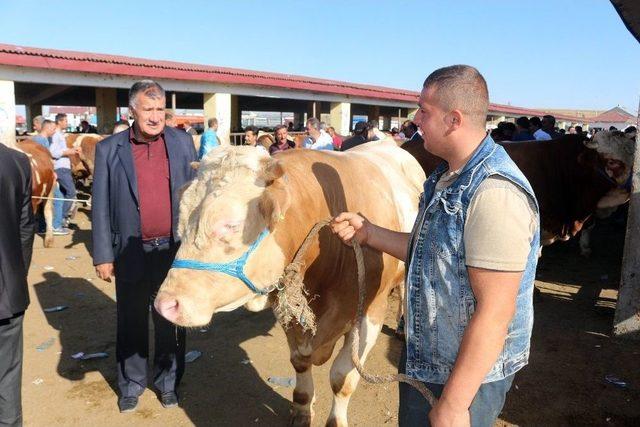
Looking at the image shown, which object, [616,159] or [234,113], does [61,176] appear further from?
[234,113]

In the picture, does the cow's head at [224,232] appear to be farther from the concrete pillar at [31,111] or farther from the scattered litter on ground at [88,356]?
the concrete pillar at [31,111]

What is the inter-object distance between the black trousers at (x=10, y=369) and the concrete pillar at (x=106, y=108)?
12996 millimetres

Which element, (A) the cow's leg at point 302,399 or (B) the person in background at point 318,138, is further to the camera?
(B) the person in background at point 318,138

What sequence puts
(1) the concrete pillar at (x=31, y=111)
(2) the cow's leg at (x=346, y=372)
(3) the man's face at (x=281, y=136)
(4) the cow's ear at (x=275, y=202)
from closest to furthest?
(4) the cow's ear at (x=275, y=202)
(2) the cow's leg at (x=346, y=372)
(3) the man's face at (x=281, y=136)
(1) the concrete pillar at (x=31, y=111)

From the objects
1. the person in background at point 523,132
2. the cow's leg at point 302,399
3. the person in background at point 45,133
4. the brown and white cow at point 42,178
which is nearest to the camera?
the cow's leg at point 302,399

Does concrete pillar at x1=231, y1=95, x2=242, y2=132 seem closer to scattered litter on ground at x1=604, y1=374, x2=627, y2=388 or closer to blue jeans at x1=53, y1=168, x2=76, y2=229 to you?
blue jeans at x1=53, y1=168, x2=76, y2=229

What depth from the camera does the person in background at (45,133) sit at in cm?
892

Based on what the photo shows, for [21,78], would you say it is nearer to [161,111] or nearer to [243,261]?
[161,111]

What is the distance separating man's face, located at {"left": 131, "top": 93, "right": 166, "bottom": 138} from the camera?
125 inches

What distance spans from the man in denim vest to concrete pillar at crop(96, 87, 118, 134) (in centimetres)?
1449

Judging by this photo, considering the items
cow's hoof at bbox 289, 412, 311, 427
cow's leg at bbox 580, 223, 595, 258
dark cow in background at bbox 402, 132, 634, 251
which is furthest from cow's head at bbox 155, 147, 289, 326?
cow's leg at bbox 580, 223, 595, 258

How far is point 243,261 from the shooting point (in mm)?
2107

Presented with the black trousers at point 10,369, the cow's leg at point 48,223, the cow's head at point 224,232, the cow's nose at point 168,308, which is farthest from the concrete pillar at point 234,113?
the cow's nose at point 168,308

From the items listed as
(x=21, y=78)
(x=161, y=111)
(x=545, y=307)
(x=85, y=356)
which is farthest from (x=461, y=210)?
(x=21, y=78)
